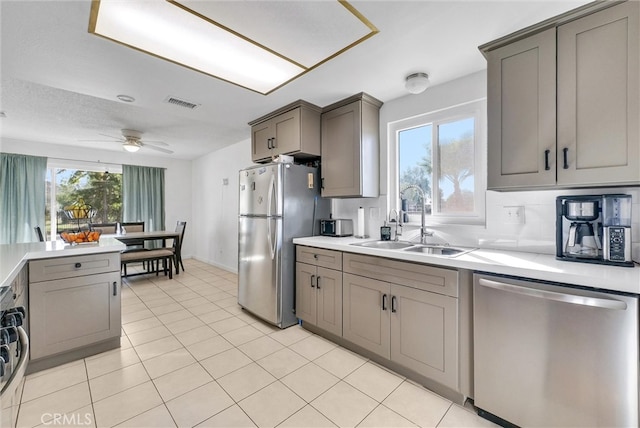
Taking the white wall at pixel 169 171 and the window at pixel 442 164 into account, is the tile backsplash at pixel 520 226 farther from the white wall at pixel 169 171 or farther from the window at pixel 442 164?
the white wall at pixel 169 171

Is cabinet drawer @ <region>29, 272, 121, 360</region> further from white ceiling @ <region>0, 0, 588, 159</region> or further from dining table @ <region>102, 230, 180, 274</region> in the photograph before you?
dining table @ <region>102, 230, 180, 274</region>

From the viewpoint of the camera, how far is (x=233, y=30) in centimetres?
173

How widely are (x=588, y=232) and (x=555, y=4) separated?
1.29 m

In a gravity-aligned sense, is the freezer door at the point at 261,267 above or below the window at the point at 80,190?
below

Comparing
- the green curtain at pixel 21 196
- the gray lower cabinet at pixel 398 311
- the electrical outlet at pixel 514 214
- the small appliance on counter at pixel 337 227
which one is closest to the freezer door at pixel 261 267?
the gray lower cabinet at pixel 398 311

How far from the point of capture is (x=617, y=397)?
1.18 m

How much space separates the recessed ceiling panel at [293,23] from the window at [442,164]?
115cm

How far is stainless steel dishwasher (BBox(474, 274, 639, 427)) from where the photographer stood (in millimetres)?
1173

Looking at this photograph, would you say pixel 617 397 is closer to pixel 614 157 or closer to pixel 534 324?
pixel 534 324

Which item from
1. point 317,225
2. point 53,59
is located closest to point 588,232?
point 317,225

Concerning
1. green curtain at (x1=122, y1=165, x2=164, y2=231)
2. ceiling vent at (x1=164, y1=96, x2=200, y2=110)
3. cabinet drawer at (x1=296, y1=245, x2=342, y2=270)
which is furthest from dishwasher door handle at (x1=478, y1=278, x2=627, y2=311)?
green curtain at (x1=122, y1=165, x2=164, y2=231)

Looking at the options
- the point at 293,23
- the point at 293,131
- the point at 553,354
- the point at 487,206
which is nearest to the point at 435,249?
the point at 487,206

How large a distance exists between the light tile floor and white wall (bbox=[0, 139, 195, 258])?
4123 millimetres

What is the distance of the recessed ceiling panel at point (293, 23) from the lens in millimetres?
1506
